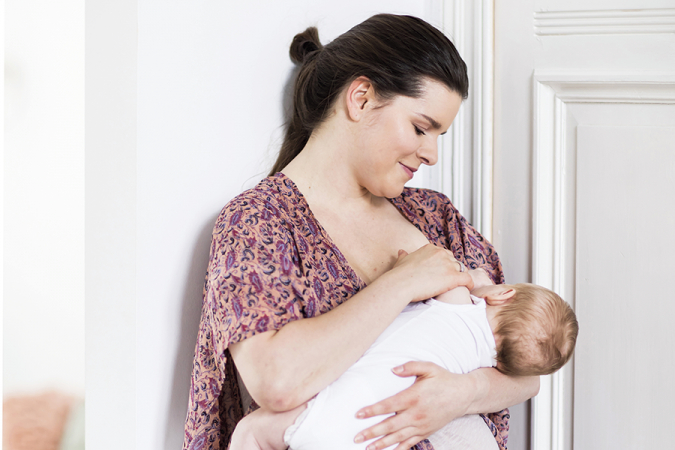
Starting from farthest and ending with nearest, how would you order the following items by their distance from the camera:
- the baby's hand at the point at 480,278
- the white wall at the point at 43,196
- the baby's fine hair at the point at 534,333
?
the white wall at the point at 43,196 → the baby's hand at the point at 480,278 → the baby's fine hair at the point at 534,333

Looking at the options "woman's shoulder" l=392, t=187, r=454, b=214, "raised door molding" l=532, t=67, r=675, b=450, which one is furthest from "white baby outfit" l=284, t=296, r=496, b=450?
"raised door molding" l=532, t=67, r=675, b=450

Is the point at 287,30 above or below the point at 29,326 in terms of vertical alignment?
above

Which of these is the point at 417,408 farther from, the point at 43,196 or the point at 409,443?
the point at 43,196

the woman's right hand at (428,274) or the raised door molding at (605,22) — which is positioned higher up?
the raised door molding at (605,22)

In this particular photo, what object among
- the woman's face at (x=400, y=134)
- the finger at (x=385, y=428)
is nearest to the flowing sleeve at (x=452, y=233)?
the woman's face at (x=400, y=134)

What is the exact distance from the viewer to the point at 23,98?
6.10ft

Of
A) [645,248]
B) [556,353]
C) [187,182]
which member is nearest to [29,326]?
[187,182]

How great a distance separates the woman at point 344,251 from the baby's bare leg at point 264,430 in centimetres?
4

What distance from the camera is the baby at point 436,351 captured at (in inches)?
37.3

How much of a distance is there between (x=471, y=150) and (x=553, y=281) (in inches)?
17.6

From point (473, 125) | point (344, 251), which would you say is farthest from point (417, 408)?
point (473, 125)

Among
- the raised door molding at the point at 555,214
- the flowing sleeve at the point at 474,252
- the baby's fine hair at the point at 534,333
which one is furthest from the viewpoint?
the raised door molding at the point at 555,214

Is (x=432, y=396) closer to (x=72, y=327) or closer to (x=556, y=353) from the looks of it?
(x=556, y=353)

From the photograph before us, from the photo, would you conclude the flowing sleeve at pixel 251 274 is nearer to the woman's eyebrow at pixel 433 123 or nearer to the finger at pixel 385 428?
the finger at pixel 385 428
